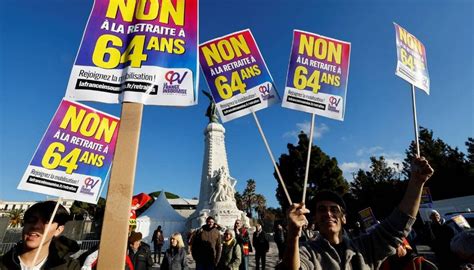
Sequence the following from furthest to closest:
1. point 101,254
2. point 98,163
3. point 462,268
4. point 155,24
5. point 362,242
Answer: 1. point 98,163
2. point 155,24
3. point 462,268
4. point 362,242
5. point 101,254

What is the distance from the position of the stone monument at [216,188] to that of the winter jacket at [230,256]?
44.9 ft

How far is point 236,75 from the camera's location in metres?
3.68

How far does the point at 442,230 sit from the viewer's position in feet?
15.4

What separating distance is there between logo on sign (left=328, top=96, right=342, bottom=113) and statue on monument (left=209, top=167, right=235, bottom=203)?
1856 cm

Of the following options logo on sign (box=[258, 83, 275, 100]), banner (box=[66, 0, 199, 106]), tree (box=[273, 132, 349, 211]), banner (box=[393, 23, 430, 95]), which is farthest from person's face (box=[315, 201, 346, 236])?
tree (box=[273, 132, 349, 211])

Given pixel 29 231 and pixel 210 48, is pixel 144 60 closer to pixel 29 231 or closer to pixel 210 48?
pixel 210 48

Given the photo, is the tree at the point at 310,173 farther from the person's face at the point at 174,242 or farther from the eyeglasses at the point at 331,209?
the eyeglasses at the point at 331,209

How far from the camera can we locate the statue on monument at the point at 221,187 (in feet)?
69.8

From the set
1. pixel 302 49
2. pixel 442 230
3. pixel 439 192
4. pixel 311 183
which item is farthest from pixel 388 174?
pixel 302 49

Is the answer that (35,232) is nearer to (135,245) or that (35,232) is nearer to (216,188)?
(135,245)

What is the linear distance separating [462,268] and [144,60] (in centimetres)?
326

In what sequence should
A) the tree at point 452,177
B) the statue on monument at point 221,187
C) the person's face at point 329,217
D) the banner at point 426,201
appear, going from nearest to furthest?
the person's face at point 329,217 < the banner at point 426,201 < the statue on monument at point 221,187 < the tree at point 452,177

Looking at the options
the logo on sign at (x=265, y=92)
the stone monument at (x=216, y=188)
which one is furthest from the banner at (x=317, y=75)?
the stone monument at (x=216, y=188)

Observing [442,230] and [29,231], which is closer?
[29,231]
